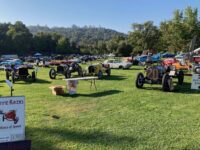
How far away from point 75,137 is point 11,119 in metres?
2.16

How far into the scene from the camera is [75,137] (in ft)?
24.8

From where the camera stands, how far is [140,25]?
80.9 m

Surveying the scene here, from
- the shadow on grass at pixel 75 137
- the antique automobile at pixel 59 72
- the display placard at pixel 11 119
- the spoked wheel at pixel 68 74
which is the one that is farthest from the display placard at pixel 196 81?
the antique automobile at pixel 59 72

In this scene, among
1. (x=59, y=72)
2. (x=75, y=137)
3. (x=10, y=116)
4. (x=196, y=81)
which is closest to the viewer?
(x=10, y=116)

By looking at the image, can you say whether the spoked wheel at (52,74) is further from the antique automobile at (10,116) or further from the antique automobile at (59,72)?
the antique automobile at (10,116)

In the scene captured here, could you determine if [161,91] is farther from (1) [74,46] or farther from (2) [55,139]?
(1) [74,46]

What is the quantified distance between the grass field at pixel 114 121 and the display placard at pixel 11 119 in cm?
118

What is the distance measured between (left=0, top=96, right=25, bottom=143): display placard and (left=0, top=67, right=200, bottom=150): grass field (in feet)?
3.86

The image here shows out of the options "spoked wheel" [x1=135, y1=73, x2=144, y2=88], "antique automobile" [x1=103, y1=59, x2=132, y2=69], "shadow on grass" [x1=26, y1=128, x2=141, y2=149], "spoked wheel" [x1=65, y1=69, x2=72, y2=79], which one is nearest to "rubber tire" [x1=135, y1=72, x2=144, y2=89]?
"spoked wheel" [x1=135, y1=73, x2=144, y2=88]

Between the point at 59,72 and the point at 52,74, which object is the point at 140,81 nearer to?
the point at 52,74

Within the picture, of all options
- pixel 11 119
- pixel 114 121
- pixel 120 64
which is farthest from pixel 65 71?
pixel 11 119

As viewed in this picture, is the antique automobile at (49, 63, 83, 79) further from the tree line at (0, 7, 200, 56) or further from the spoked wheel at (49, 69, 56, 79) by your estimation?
the tree line at (0, 7, 200, 56)

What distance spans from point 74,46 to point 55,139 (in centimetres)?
13250

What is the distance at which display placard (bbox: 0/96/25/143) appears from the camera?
5.64 m
